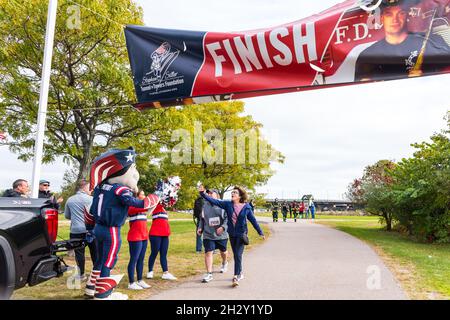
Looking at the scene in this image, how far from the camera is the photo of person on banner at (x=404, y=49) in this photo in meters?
4.98

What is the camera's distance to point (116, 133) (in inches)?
593

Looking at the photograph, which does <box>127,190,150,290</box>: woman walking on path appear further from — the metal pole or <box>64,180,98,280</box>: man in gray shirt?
the metal pole

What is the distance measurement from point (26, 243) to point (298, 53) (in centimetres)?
429

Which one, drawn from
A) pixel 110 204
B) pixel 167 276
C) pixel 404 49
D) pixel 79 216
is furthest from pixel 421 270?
pixel 79 216

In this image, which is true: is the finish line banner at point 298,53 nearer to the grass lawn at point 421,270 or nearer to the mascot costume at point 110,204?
the mascot costume at point 110,204

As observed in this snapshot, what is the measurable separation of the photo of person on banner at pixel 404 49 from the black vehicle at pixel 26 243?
4.58 m

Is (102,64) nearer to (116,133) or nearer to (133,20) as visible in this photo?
(133,20)

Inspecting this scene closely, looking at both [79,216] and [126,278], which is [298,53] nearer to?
[79,216]

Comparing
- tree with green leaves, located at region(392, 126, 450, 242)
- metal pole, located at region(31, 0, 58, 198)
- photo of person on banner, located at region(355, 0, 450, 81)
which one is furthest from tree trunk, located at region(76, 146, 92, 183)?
tree with green leaves, located at region(392, 126, 450, 242)

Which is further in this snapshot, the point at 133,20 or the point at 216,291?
the point at 133,20

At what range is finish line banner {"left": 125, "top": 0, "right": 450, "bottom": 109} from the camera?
506 centimetres

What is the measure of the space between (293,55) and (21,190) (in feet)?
17.0
